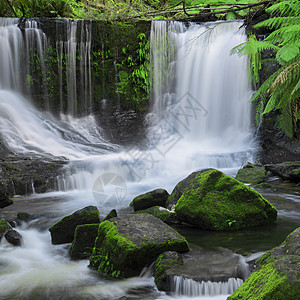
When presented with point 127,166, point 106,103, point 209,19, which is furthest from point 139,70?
point 127,166

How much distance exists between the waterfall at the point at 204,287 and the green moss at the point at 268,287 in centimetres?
72

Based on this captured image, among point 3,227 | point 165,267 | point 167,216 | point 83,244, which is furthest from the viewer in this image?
point 167,216

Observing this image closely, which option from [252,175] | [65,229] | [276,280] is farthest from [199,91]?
[276,280]

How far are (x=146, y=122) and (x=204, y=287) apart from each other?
10739 millimetres

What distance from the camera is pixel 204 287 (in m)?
3.02

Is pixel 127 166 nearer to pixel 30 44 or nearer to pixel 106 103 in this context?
pixel 106 103

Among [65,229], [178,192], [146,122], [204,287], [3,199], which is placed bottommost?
[204,287]

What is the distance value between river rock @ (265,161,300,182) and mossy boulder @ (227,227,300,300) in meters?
5.49

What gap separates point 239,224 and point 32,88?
10.8 m

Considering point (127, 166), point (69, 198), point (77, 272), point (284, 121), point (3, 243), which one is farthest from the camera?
point (284, 121)

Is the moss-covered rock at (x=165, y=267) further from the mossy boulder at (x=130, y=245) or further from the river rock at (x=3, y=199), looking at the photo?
the river rock at (x=3, y=199)

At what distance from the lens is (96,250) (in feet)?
12.4

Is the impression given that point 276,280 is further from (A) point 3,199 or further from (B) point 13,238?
(A) point 3,199

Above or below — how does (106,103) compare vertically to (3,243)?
above
